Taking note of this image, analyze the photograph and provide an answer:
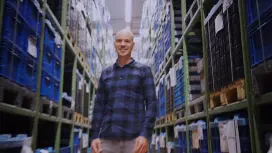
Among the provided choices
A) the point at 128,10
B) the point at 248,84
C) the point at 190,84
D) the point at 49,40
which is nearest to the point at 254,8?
the point at 248,84

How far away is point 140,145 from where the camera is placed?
96.9 inches

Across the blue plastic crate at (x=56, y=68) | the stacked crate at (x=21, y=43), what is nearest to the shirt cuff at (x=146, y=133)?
the stacked crate at (x=21, y=43)

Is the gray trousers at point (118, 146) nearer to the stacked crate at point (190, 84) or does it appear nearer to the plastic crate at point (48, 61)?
the plastic crate at point (48, 61)

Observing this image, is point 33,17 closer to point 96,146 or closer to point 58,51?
point 58,51

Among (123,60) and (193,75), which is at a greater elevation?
(193,75)

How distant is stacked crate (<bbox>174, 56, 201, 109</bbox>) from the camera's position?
4298mm

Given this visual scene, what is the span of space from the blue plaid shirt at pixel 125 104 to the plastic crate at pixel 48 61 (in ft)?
2.84

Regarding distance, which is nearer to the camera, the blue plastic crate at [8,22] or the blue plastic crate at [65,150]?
the blue plastic crate at [8,22]

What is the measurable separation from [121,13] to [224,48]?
13.1m

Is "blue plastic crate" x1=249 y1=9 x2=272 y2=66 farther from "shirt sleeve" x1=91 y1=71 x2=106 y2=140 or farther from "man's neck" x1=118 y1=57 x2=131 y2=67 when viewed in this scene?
"shirt sleeve" x1=91 y1=71 x2=106 y2=140

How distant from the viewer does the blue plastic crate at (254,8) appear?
1.96m

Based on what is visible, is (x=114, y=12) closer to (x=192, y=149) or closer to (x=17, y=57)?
(x=192, y=149)

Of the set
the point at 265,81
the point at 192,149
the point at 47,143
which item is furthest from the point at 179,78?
the point at 265,81

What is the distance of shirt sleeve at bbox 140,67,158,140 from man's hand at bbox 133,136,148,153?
4 cm
